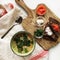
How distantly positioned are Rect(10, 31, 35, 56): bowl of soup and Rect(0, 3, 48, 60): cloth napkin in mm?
18

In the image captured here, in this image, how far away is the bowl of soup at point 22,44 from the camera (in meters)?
1.03

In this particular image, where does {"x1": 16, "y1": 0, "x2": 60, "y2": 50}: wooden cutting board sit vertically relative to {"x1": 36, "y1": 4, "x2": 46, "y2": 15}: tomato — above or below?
below

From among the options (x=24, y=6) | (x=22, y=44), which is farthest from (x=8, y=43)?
(x=24, y=6)

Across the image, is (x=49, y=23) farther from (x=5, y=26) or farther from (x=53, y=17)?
(x=5, y=26)

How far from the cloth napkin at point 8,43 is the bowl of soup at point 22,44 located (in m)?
0.02

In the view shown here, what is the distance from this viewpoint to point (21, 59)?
3.38ft

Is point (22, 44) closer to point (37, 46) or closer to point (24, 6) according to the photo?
point (37, 46)

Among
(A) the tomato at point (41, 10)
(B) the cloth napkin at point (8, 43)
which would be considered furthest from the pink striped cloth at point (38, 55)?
(A) the tomato at point (41, 10)

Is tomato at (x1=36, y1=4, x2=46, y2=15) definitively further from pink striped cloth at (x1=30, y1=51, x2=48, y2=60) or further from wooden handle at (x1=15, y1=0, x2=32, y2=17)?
pink striped cloth at (x1=30, y1=51, x2=48, y2=60)

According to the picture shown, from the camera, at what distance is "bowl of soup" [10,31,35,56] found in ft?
3.38

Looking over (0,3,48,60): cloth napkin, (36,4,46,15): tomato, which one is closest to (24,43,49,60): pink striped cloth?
(0,3,48,60): cloth napkin

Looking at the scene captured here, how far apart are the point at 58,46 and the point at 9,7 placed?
26 cm

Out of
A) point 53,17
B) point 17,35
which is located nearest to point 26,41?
point 17,35

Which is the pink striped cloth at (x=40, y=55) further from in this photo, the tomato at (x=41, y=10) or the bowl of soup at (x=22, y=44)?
the tomato at (x=41, y=10)
